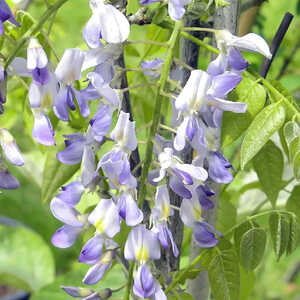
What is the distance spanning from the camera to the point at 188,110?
0.46 meters

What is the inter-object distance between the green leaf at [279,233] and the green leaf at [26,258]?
77 centimetres

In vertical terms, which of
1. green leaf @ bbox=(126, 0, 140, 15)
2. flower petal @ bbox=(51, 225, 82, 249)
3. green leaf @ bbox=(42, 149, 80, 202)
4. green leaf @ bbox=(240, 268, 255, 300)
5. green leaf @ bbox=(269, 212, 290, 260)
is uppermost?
green leaf @ bbox=(126, 0, 140, 15)

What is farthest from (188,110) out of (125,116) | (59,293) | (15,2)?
(59,293)

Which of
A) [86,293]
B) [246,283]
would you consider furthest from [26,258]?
[86,293]

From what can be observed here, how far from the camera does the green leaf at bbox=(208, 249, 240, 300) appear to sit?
565mm

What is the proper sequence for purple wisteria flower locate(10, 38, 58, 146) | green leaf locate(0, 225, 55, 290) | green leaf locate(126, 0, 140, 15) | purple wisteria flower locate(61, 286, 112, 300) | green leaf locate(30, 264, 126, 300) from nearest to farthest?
1. purple wisteria flower locate(10, 38, 58, 146)
2. purple wisteria flower locate(61, 286, 112, 300)
3. green leaf locate(126, 0, 140, 15)
4. green leaf locate(30, 264, 126, 300)
5. green leaf locate(0, 225, 55, 290)

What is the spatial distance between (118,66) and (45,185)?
0.69 ft

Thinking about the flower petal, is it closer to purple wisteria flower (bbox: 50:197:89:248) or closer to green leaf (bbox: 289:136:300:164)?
purple wisteria flower (bbox: 50:197:89:248)

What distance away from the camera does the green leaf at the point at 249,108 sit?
0.52m

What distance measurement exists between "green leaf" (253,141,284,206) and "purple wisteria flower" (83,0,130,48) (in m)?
0.22

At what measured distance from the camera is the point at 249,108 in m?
0.53

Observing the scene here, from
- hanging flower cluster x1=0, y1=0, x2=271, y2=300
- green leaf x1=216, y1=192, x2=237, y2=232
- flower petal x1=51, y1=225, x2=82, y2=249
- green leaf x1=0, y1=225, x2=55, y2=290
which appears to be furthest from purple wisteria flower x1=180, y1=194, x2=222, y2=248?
green leaf x1=0, y1=225, x2=55, y2=290

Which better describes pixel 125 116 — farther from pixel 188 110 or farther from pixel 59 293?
pixel 59 293

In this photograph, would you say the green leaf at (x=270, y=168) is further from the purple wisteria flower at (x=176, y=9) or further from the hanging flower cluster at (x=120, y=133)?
the purple wisteria flower at (x=176, y=9)
